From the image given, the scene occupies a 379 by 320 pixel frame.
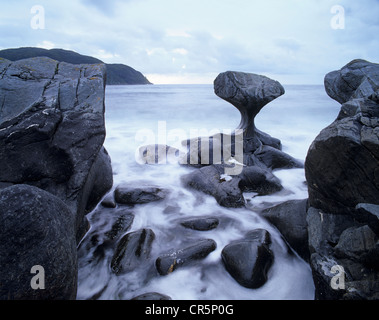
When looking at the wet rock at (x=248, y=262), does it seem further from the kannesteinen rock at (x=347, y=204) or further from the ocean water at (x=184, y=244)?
the kannesteinen rock at (x=347, y=204)

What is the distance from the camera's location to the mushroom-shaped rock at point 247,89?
761cm

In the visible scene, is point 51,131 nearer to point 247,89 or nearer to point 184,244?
point 184,244

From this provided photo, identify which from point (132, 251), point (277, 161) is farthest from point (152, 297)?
point (277, 161)

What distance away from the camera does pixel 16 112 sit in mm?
3500

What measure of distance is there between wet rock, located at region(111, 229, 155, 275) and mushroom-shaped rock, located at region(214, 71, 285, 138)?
5.24 meters

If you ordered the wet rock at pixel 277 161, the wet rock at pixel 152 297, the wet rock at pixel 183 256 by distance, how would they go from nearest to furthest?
the wet rock at pixel 152 297
the wet rock at pixel 183 256
the wet rock at pixel 277 161

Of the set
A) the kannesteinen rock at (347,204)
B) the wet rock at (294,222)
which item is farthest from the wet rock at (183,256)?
the kannesteinen rock at (347,204)

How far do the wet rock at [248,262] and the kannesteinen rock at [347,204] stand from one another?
0.56 m

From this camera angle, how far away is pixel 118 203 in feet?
15.9

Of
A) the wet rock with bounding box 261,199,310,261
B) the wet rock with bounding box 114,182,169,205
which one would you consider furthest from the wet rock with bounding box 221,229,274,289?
the wet rock with bounding box 114,182,169,205

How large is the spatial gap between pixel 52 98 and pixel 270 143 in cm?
645
